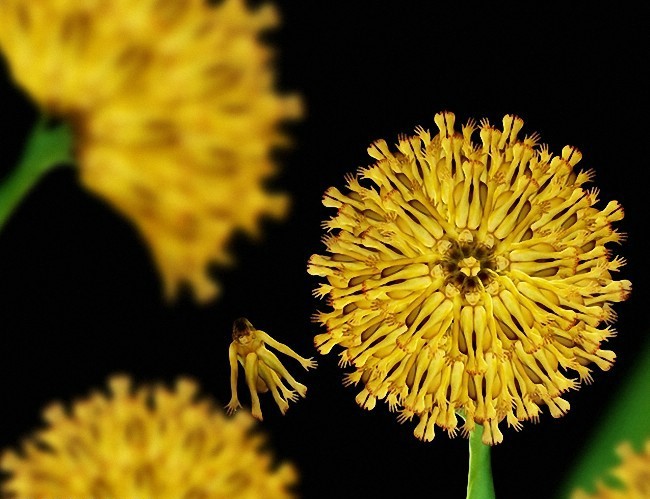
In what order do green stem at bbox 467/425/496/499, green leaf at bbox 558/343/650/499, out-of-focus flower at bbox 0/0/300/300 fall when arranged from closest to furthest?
1. out-of-focus flower at bbox 0/0/300/300
2. green stem at bbox 467/425/496/499
3. green leaf at bbox 558/343/650/499

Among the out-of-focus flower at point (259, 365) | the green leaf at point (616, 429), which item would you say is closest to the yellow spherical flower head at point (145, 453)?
the out-of-focus flower at point (259, 365)

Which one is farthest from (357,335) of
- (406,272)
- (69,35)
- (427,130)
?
(69,35)

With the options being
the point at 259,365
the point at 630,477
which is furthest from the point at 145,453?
the point at 630,477

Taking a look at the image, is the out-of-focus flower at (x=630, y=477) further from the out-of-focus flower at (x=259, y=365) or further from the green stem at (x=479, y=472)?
the out-of-focus flower at (x=259, y=365)

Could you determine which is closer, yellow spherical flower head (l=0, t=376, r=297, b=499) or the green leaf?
yellow spherical flower head (l=0, t=376, r=297, b=499)

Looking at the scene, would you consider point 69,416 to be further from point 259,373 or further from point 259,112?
point 259,112

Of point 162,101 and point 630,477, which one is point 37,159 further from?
point 630,477

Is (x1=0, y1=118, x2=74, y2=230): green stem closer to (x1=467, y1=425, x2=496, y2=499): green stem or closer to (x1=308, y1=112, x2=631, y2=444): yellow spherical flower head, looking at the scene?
(x1=308, y1=112, x2=631, y2=444): yellow spherical flower head

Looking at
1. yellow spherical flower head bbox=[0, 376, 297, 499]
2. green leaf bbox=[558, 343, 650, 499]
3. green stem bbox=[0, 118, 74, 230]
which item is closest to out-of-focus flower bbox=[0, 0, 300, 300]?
green stem bbox=[0, 118, 74, 230]
